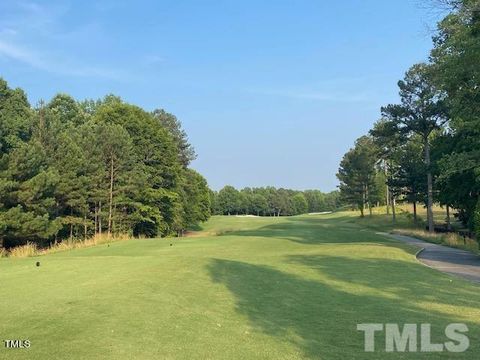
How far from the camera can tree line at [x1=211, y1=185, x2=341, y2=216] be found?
149000 mm

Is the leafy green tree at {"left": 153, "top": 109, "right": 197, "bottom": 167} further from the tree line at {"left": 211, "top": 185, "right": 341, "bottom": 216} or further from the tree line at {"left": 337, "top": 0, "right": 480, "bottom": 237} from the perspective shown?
the tree line at {"left": 211, "top": 185, "right": 341, "bottom": 216}

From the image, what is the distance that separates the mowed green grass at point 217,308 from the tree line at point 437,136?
31.6ft

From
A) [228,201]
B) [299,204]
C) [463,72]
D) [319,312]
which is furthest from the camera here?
[299,204]

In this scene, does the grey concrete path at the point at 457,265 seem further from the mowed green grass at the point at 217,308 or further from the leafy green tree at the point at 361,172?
the leafy green tree at the point at 361,172

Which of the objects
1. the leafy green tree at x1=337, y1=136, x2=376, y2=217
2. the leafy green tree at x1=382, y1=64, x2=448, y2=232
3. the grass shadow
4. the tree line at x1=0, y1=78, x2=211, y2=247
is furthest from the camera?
the leafy green tree at x1=337, y1=136, x2=376, y2=217

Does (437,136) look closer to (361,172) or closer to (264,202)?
(361,172)

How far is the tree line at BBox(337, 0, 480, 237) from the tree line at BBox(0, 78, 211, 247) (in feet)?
83.8

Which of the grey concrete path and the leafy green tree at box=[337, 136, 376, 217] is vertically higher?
the leafy green tree at box=[337, 136, 376, 217]

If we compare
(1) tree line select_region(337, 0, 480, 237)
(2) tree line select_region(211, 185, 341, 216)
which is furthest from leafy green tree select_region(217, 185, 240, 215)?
(1) tree line select_region(337, 0, 480, 237)

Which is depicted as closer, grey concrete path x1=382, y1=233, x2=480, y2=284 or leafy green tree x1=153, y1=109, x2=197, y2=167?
grey concrete path x1=382, y1=233, x2=480, y2=284

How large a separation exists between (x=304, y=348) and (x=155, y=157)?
160 feet

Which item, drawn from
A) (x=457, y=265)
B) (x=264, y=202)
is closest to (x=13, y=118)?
(x=457, y=265)

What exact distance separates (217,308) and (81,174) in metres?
34.6

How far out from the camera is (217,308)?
916cm
